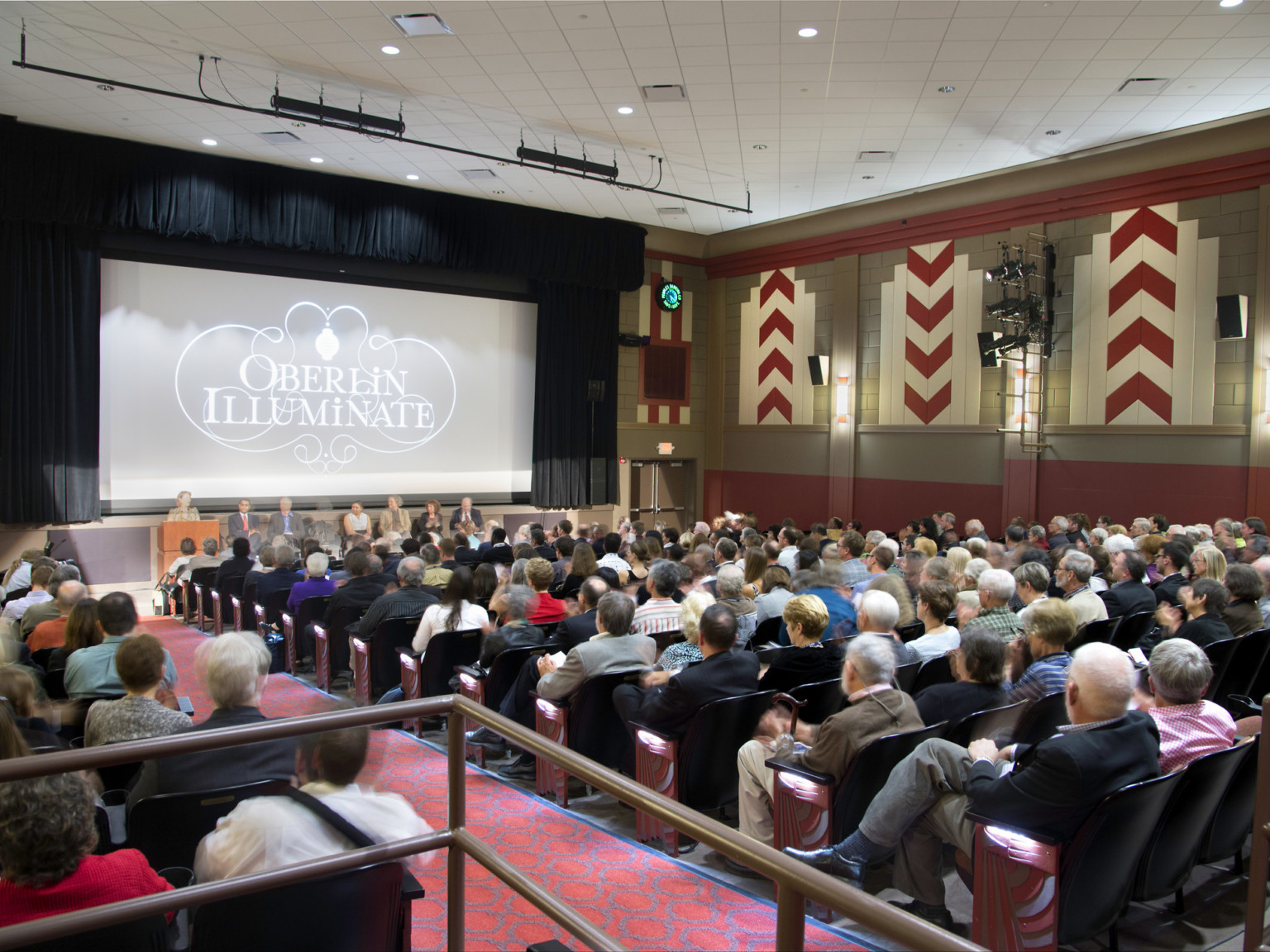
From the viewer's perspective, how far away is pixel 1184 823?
2.71 metres

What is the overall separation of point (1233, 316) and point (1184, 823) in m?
7.81

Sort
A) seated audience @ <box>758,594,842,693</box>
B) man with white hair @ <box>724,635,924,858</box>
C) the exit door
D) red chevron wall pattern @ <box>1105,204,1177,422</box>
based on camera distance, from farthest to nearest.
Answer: the exit door
red chevron wall pattern @ <box>1105,204,1177,422</box>
seated audience @ <box>758,594,842,693</box>
man with white hair @ <box>724,635,924,858</box>

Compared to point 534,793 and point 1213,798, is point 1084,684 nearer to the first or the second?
point 1213,798

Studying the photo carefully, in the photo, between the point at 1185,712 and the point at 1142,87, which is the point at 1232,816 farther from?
the point at 1142,87

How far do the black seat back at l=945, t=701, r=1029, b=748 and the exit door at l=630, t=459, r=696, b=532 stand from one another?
1114 centimetres

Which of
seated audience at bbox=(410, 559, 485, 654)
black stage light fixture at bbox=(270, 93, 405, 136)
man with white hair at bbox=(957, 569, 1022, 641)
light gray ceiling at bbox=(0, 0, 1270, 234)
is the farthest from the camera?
black stage light fixture at bbox=(270, 93, 405, 136)

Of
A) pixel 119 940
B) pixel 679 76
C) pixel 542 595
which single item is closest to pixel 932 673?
pixel 542 595

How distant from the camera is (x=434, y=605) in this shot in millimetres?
5117

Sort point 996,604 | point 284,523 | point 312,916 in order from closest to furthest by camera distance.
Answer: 1. point 312,916
2. point 996,604
3. point 284,523

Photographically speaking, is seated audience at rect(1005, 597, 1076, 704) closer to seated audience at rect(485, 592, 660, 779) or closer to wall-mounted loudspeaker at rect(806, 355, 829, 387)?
seated audience at rect(485, 592, 660, 779)

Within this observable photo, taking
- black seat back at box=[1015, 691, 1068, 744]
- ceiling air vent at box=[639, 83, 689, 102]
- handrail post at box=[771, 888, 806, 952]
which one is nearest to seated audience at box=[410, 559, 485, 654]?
black seat back at box=[1015, 691, 1068, 744]

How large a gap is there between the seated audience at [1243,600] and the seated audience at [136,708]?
4.70 meters

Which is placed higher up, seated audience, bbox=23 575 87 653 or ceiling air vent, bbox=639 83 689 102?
ceiling air vent, bbox=639 83 689 102

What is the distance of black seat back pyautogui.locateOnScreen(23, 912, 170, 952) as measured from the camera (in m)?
1.51
